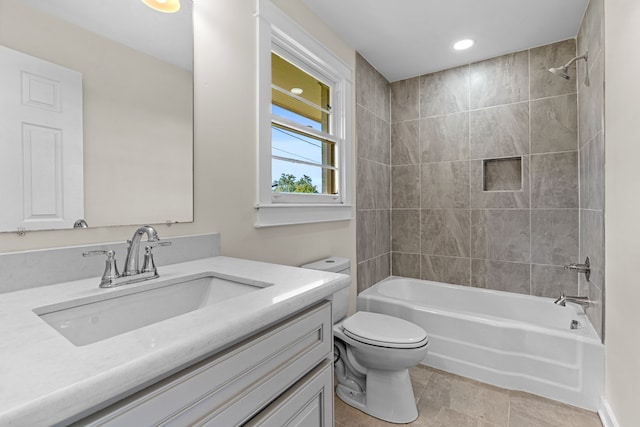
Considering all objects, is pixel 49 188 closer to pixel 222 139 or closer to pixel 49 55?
pixel 49 55

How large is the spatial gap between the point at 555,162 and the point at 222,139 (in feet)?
8.08

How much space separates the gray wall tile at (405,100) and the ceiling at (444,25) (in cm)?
35

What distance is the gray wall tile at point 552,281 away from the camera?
95.0 inches

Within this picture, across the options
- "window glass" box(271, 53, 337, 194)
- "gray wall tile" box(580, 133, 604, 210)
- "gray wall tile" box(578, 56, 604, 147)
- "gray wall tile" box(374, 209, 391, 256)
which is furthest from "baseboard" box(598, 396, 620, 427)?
"window glass" box(271, 53, 337, 194)

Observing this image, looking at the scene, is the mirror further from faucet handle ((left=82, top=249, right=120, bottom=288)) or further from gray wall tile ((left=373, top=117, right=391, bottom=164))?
gray wall tile ((left=373, top=117, right=391, bottom=164))

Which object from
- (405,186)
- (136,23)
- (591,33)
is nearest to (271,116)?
(136,23)

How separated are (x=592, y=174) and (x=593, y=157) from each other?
0.10 m

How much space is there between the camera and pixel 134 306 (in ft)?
2.99

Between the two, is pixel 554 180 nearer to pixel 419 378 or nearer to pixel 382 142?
pixel 382 142

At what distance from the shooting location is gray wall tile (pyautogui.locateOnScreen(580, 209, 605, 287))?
1727 millimetres

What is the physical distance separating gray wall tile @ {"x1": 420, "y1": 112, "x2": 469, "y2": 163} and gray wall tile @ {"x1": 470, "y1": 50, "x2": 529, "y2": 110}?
18 cm

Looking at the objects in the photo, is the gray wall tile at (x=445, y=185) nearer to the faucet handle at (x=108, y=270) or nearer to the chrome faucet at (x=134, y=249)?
the chrome faucet at (x=134, y=249)

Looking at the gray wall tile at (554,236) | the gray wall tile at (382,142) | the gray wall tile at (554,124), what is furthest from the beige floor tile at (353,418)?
the gray wall tile at (554,124)

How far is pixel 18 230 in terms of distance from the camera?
2.91 ft
